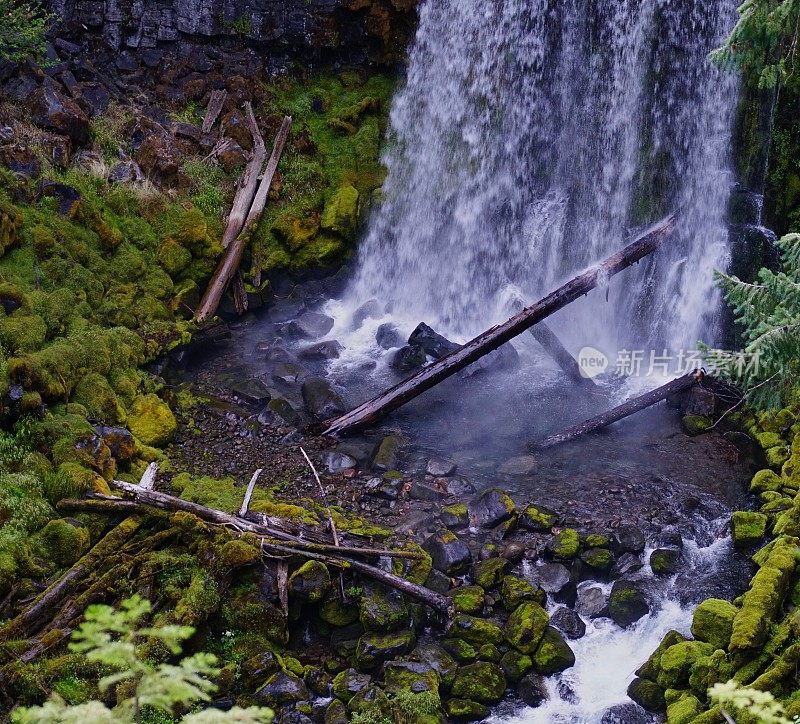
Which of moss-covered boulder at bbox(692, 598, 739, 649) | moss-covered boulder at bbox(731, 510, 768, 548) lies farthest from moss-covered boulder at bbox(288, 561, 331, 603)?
moss-covered boulder at bbox(731, 510, 768, 548)

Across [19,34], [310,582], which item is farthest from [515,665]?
[19,34]

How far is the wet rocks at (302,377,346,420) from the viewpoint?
38.1ft

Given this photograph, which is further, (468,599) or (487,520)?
(487,520)

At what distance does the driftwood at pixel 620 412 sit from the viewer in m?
11.1

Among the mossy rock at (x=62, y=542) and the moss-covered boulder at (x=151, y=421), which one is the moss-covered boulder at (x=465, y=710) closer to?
the mossy rock at (x=62, y=542)

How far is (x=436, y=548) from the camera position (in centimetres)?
840

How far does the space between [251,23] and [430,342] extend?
9.20m

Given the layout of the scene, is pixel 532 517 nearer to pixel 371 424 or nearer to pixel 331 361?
pixel 371 424

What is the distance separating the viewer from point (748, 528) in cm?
862

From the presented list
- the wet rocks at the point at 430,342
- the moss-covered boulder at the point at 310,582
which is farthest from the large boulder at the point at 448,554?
the wet rocks at the point at 430,342

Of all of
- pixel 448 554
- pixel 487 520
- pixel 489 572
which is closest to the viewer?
pixel 489 572

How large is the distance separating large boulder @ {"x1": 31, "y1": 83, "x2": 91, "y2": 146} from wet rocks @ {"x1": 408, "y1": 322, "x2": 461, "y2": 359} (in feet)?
25.8

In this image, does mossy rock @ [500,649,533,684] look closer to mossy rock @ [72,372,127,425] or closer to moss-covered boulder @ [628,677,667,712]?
moss-covered boulder @ [628,677,667,712]

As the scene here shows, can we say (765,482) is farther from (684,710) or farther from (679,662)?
(684,710)
